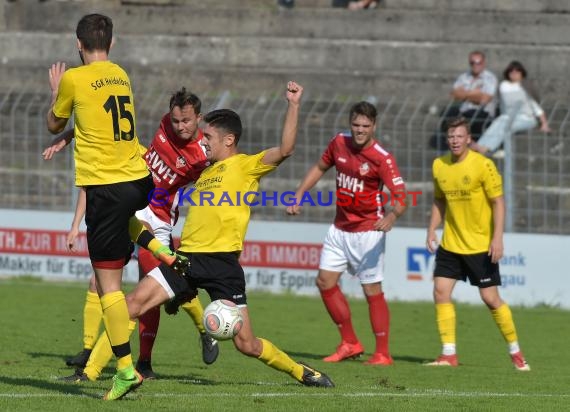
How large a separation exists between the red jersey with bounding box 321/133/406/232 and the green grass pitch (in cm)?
135

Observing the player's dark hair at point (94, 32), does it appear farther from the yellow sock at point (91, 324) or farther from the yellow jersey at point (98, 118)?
the yellow sock at point (91, 324)

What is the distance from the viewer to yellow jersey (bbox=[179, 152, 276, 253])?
8828mm

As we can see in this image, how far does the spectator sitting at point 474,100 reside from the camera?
56.7 feet

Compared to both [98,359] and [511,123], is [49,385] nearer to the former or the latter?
[98,359]

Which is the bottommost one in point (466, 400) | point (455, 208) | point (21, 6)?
point (466, 400)

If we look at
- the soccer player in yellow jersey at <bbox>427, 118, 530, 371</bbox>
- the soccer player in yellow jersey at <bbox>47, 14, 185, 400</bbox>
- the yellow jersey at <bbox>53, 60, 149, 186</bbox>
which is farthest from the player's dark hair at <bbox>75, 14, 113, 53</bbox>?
the soccer player in yellow jersey at <bbox>427, 118, 530, 371</bbox>

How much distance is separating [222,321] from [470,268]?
3.93 metres

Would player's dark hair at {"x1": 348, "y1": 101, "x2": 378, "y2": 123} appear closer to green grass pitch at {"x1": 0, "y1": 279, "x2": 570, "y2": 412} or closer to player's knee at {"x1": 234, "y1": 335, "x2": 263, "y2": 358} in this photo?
green grass pitch at {"x1": 0, "y1": 279, "x2": 570, "y2": 412}

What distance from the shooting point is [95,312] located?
10.3m

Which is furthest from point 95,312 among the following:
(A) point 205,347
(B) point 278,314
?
(B) point 278,314

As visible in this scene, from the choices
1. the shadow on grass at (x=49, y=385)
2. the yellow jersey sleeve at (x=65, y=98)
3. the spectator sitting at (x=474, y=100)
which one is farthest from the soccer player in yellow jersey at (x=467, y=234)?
the spectator sitting at (x=474, y=100)

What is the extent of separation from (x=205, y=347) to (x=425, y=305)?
7.52m

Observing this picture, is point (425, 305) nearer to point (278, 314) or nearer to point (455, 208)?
point (278, 314)

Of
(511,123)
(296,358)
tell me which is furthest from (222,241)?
(511,123)
